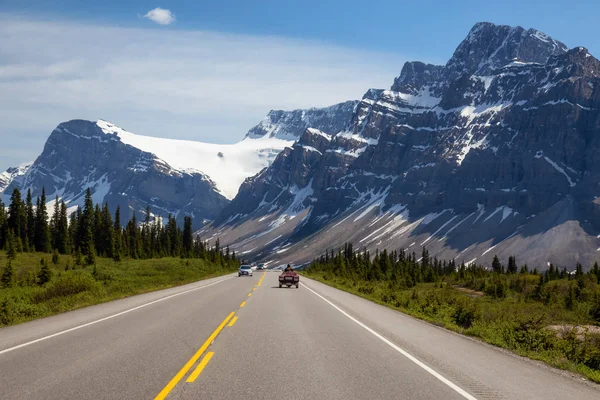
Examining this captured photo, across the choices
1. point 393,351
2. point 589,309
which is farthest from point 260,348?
point 589,309

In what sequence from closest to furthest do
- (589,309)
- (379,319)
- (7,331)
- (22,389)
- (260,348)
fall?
1. (22,389)
2. (260,348)
3. (7,331)
4. (379,319)
5. (589,309)

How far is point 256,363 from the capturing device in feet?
38.0

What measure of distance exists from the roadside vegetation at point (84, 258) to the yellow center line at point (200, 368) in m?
11.1

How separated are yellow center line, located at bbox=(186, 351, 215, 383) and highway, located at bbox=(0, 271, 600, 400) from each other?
0.04 m

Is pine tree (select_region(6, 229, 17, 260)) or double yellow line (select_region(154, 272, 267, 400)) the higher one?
pine tree (select_region(6, 229, 17, 260))

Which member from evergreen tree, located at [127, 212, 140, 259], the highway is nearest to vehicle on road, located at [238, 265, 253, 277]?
evergreen tree, located at [127, 212, 140, 259]

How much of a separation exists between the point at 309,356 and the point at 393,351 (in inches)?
90.2

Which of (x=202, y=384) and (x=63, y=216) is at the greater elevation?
(x=63, y=216)

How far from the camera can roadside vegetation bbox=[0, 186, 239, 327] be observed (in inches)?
1125

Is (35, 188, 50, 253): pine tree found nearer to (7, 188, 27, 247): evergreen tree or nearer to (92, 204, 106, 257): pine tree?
(7, 188, 27, 247): evergreen tree

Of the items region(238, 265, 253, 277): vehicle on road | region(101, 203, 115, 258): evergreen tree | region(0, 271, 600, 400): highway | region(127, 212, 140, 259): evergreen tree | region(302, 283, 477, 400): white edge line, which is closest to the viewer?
region(0, 271, 600, 400): highway

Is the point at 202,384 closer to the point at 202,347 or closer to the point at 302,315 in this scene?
the point at 202,347

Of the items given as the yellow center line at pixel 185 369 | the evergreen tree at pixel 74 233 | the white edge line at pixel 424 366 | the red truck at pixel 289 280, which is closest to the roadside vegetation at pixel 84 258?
the evergreen tree at pixel 74 233

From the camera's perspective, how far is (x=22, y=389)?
9070mm
